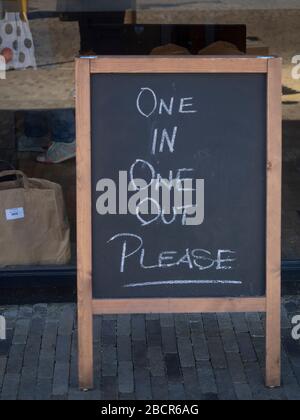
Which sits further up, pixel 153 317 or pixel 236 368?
pixel 153 317

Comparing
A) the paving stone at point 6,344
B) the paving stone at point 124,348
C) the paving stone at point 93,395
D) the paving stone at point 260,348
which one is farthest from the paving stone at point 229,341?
the paving stone at point 6,344

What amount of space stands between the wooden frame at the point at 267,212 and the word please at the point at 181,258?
0.54 ft

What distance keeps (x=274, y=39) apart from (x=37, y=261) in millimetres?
1961

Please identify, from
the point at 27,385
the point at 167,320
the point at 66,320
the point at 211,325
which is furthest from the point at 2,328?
the point at 211,325

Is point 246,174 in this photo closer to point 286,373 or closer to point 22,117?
point 286,373

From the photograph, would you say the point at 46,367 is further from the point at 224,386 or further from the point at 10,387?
the point at 224,386

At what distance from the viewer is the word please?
4.82 m

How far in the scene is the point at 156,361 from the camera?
5.27 meters

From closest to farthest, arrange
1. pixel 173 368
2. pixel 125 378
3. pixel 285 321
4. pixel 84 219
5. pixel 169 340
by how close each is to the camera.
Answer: pixel 84 219
pixel 125 378
pixel 173 368
pixel 169 340
pixel 285 321

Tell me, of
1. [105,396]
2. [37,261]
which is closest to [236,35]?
[37,261]

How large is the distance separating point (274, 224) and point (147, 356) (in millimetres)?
1100

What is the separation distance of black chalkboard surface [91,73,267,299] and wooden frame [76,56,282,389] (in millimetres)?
44

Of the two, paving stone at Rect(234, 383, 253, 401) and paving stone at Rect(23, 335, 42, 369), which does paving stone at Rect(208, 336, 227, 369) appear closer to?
paving stone at Rect(234, 383, 253, 401)

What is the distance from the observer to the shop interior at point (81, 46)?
5.80m
